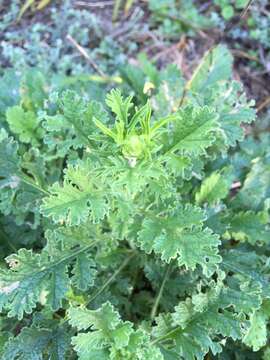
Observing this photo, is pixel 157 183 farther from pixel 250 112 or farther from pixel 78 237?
pixel 250 112

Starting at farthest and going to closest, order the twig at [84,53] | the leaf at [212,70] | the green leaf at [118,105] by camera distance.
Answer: the twig at [84,53] < the leaf at [212,70] < the green leaf at [118,105]

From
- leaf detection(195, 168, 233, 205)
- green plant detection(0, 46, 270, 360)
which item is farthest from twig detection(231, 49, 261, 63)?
leaf detection(195, 168, 233, 205)

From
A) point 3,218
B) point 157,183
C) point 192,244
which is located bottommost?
point 3,218

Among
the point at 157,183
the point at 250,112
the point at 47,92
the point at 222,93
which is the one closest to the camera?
the point at 157,183

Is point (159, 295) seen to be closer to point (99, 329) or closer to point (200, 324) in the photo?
point (200, 324)

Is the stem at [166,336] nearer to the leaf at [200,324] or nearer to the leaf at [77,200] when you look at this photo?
the leaf at [200,324]

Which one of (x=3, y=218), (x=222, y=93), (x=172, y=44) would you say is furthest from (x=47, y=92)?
(x=172, y=44)

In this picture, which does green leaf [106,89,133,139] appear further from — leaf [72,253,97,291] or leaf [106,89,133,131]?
leaf [72,253,97,291]

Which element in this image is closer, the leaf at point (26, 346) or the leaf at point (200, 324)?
the leaf at point (200, 324)

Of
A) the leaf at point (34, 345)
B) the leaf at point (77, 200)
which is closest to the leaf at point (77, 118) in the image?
the leaf at point (77, 200)
